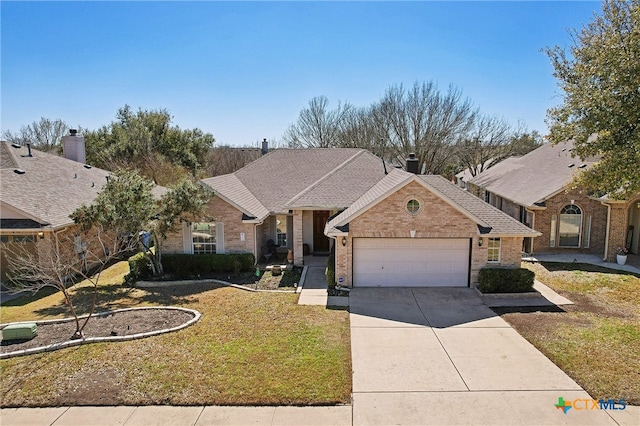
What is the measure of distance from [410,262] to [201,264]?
9030 millimetres

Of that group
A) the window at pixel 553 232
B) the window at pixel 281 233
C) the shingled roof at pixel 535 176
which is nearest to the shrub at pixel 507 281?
the shingled roof at pixel 535 176

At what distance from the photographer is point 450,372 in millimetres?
9391

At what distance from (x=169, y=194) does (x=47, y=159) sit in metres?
11.7

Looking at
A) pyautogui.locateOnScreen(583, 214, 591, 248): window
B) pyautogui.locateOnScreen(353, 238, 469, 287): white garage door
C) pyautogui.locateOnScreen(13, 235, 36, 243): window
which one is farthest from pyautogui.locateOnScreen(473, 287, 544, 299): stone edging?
pyautogui.locateOnScreen(13, 235, 36, 243): window

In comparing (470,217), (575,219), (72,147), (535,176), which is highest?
(72,147)

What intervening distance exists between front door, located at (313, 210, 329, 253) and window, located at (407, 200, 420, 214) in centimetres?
617

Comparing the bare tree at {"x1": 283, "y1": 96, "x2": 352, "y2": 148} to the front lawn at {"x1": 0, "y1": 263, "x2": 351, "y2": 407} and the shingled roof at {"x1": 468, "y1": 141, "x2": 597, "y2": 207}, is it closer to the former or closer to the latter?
the shingled roof at {"x1": 468, "y1": 141, "x2": 597, "y2": 207}

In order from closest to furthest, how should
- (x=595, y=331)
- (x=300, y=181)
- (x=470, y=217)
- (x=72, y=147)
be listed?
1. (x=595, y=331)
2. (x=470, y=217)
3. (x=300, y=181)
4. (x=72, y=147)

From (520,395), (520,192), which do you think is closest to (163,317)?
(520,395)

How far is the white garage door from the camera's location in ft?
51.7

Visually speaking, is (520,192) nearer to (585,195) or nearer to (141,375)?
(585,195)

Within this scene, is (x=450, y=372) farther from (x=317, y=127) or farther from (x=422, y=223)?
(x=317, y=127)

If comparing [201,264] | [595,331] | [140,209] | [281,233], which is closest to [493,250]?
[595,331]

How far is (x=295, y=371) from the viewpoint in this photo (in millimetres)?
9195
